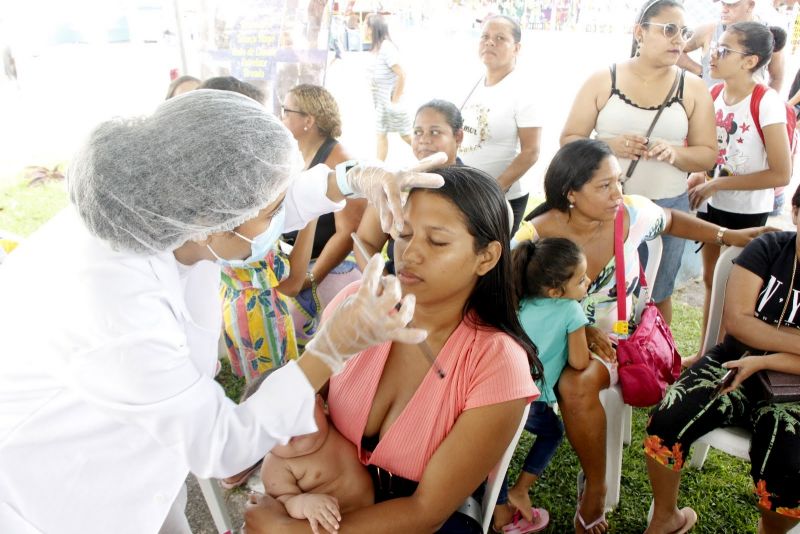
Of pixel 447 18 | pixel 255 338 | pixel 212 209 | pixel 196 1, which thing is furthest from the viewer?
pixel 447 18

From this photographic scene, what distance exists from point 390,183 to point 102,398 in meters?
0.90

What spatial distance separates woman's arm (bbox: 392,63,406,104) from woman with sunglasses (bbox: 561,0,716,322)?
331 centimetres

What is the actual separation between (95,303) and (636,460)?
98.8 inches

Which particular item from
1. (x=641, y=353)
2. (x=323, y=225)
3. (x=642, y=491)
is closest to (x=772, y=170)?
(x=641, y=353)

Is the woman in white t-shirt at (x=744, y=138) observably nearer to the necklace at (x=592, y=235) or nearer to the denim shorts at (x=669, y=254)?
the denim shorts at (x=669, y=254)

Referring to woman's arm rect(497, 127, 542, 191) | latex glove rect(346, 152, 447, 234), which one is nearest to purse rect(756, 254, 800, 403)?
latex glove rect(346, 152, 447, 234)

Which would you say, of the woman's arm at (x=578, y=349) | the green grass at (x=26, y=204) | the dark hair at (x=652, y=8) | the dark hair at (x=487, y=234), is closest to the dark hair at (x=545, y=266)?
the woman's arm at (x=578, y=349)

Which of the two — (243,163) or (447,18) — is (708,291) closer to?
(243,163)

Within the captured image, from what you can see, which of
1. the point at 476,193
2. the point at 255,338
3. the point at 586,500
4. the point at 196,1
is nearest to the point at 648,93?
the point at 476,193

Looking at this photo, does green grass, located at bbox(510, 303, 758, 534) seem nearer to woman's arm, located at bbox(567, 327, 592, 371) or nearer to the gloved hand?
woman's arm, located at bbox(567, 327, 592, 371)

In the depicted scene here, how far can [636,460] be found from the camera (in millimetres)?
2643

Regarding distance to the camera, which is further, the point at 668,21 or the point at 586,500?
the point at 668,21

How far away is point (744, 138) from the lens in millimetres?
2965

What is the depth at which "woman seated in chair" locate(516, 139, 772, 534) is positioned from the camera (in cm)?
217
